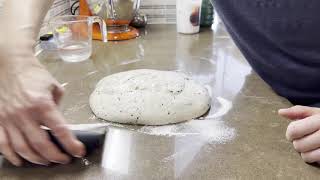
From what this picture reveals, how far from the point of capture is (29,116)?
0.47 meters

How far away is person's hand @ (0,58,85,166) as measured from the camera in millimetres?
468

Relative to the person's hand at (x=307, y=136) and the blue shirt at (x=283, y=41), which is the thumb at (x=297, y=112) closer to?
the person's hand at (x=307, y=136)

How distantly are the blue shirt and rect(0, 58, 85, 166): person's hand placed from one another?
1.58 ft

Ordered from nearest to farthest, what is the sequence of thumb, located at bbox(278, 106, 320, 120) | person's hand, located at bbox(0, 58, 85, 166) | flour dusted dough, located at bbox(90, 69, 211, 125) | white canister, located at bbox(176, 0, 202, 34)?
person's hand, located at bbox(0, 58, 85, 166) → thumb, located at bbox(278, 106, 320, 120) → flour dusted dough, located at bbox(90, 69, 211, 125) → white canister, located at bbox(176, 0, 202, 34)

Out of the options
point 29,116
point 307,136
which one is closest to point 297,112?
point 307,136

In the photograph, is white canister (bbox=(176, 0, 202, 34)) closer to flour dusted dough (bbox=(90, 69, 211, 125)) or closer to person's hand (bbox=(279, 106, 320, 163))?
flour dusted dough (bbox=(90, 69, 211, 125))

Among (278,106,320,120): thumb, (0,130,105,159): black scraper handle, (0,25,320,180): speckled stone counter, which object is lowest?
(0,25,320,180): speckled stone counter

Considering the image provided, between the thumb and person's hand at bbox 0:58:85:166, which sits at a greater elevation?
person's hand at bbox 0:58:85:166

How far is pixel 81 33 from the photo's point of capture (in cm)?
109

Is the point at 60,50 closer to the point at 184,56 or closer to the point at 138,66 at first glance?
the point at 138,66

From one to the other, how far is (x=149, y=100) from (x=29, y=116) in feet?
0.93

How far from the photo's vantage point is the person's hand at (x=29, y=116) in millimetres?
468

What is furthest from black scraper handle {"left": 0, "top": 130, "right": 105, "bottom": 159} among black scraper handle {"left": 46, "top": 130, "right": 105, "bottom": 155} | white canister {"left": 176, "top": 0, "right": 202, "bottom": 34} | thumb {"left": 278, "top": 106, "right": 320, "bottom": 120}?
white canister {"left": 176, "top": 0, "right": 202, "bottom": 34}

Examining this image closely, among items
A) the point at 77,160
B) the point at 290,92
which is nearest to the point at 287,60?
the point at 290,92
